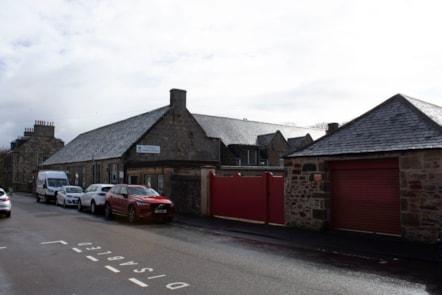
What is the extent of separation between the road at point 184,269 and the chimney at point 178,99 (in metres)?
22.5

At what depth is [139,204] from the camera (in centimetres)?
1636

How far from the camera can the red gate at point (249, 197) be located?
15.5 meters

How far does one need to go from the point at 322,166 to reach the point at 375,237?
3.01 meters

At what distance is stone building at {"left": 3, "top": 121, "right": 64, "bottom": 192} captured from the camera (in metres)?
53.2

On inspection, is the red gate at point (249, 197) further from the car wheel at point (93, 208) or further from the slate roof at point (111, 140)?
the slate roof at point (111, 140)

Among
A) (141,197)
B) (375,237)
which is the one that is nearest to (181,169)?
(141,197)

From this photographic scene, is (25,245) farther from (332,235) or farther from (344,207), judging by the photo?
(344,207)

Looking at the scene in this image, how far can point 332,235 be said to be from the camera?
12.6 meters

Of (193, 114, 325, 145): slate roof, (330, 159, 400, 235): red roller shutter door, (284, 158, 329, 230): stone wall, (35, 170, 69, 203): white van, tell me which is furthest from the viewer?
(193, 114, 325, 145): slate roof

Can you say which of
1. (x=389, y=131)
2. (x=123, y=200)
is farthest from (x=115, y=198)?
(x=389, y=131)

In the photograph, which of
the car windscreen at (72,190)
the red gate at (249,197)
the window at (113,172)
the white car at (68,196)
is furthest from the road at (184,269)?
the window at (113,172)

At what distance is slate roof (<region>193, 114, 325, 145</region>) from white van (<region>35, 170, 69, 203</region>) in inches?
578

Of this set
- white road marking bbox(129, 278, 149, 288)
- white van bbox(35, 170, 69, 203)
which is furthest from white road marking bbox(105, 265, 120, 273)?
white van bbox(35, 170, 69, 203)

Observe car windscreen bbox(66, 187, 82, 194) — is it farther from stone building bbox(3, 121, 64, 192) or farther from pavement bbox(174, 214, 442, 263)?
stone building bbox(3, 121, 64, 192)
